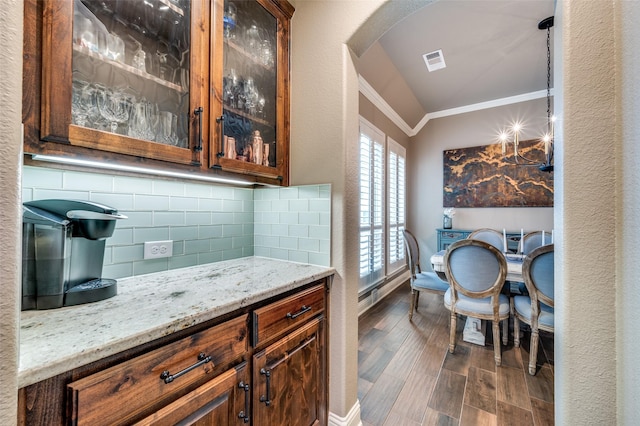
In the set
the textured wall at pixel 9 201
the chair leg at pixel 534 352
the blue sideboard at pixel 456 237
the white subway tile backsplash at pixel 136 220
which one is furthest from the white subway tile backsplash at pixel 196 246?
the blue sideboard at pixel 456 237

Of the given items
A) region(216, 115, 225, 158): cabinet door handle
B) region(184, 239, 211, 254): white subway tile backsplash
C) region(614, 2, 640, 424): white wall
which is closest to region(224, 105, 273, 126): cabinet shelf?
region(216, 115, 225, 158): cabinet door handle

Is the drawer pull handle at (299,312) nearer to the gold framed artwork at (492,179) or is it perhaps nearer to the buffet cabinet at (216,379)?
the buffet cabinet at (216,379)

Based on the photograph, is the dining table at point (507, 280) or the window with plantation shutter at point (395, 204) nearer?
the dining table at point (507, 280)

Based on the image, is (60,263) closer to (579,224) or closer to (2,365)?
(2,365)

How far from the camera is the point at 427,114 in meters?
4.60

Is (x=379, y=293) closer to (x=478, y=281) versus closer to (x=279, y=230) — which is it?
(x=478, y=281)

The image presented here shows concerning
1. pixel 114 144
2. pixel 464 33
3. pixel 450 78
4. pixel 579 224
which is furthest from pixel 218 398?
pixel 450 78

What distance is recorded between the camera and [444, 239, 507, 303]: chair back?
82.7 inches

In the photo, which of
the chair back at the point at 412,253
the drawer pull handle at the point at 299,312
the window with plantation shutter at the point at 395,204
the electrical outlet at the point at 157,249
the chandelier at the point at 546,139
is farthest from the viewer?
the window with plantation shutter at the point at 395,204

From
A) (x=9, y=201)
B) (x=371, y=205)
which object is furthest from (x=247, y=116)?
(x=371, y=205)

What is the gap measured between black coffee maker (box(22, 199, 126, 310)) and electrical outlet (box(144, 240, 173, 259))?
0.29 m

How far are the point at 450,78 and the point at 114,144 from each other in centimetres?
379

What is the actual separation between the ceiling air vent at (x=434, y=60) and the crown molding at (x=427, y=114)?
0.67m

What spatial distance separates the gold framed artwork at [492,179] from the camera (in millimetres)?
3814
